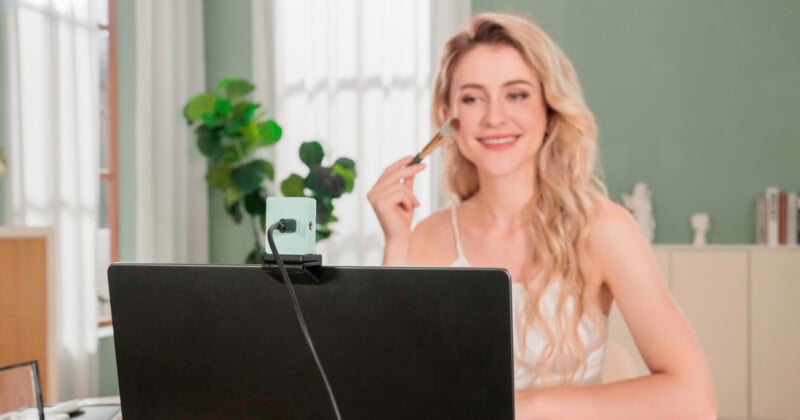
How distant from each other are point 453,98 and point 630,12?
9.16 feet

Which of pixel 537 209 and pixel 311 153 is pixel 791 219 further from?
pixel 537 209

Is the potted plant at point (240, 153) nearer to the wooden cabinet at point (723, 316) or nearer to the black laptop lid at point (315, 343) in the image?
the wooden cabinet at point (723, 316)

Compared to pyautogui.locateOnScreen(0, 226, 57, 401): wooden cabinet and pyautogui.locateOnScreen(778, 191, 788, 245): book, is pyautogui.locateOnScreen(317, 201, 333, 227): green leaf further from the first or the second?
pyautogui.locateOnScreen(778, 191, 788, 245): book

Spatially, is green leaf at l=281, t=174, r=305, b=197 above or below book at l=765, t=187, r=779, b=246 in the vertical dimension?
above

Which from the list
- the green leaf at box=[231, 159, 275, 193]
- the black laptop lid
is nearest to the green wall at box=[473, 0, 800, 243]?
the green leaf at box=[231, 159, 275, 193]

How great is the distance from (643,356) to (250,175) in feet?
9.17

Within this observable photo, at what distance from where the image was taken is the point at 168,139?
14.4ft

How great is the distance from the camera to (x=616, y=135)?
4.40 m

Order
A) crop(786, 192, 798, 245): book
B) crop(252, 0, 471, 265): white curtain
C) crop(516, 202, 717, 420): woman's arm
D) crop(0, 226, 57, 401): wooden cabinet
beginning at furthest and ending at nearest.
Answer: crop(252, 0, 471, 265): white curtain
crop(786, 192, 798, 245): book
crop(0, 226, 57, 401): wooden cabinet
crop(516, 202, 717, 420): woman's arm

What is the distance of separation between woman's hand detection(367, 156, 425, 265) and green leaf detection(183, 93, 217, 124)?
7.74 ft

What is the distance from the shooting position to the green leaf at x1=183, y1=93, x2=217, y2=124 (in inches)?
159

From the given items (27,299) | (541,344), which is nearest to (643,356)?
(541,344)

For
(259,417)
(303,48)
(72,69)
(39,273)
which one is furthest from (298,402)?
(303,48)

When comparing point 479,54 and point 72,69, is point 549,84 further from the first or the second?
point 72,69
